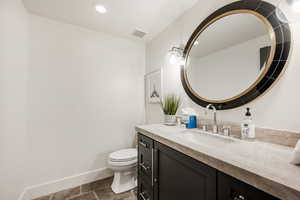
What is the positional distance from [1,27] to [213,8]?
1993 mm

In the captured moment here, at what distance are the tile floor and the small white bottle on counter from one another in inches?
56.9

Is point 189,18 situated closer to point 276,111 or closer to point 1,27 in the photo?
point 276,111

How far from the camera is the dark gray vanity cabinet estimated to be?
1.79 feet

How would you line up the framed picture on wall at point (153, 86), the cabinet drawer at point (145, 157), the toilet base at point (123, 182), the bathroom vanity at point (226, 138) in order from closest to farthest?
the bathroom vanity at point (226, 138), the cabinet drawer at point (145, 157), the toilet base at point (123, 182), the framed picture on wall at point (153, 86)

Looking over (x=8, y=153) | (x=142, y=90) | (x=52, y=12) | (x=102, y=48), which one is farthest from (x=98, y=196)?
(x=52, y=12)

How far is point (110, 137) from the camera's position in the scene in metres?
2.06

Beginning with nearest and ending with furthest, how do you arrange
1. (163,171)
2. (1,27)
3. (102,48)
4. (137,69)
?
(163,171) → (1,27) → (102,48) → (137,69)

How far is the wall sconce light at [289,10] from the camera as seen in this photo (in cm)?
75

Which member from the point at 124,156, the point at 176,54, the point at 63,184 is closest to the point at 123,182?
the point at 124,156

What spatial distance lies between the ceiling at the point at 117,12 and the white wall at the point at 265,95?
0.16 m

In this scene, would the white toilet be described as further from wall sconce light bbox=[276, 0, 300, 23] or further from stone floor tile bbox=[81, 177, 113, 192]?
wall sconce light bbox=[276, 0, 300, 23]

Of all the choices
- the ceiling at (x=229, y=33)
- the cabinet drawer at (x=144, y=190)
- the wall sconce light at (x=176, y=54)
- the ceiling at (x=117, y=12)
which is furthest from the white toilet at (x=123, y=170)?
the ceiling at (x=117, y=12)

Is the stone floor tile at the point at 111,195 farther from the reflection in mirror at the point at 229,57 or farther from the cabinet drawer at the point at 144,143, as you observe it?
the reflection in mirror at the point at 229,57

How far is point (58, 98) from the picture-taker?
1.72 m
